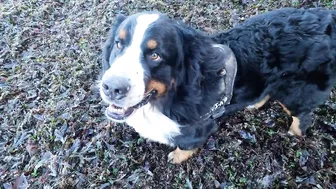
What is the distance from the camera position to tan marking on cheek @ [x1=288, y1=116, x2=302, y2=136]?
335 cm

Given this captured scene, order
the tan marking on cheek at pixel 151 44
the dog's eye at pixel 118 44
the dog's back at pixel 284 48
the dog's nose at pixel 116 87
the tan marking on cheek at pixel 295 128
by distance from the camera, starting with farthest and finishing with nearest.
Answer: the tan marking on cheek at pixel 295 128 → the dog's back at pixel 284 48 → the dog's eye at pixel 118 44 → the tan marking on cheek at pixel 151 44 → the dog's nose at pixel 116 87

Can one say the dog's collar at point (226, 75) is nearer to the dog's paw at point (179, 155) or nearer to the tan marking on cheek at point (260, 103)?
the dog's paw at point (179, 155)

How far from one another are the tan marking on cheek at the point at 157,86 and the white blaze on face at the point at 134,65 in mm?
80

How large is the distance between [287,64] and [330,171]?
1211mm

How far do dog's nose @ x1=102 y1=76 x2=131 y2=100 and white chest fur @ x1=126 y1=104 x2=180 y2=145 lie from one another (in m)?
0.58

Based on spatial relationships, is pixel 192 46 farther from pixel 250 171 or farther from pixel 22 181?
pixel 22 181

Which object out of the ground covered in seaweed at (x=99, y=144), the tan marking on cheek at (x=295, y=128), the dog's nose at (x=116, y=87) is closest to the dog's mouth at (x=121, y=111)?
the dog's nose at (x=116, y=87)

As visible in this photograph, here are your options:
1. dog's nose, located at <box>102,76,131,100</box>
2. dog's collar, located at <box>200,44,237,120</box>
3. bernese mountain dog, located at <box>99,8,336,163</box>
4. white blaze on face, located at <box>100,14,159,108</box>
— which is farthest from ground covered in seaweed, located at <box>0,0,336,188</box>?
dog's nose, located at <box>102,76,131,100</box>

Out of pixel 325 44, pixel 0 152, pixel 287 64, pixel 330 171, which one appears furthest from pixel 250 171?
pixel 0 152

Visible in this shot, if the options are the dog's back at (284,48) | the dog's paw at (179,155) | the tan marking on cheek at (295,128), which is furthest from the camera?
the tan marking on cheek at (295,128)

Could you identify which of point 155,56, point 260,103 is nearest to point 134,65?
point 155,56

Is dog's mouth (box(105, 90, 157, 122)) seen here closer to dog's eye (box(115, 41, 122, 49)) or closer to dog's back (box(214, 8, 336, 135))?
dog's eye (box(115, 41, 122, 49))

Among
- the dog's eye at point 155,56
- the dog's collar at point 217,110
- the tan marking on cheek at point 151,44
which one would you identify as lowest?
the dog's collar at point 217,110

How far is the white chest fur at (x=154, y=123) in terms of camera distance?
2760 millimetres
